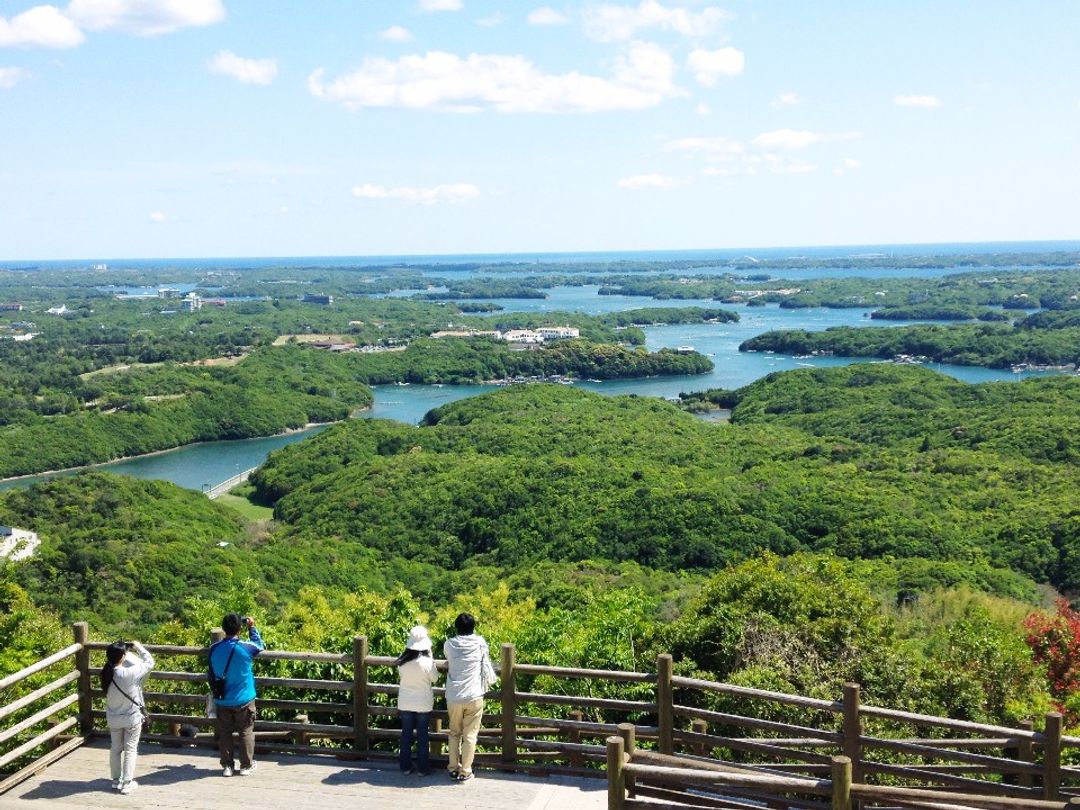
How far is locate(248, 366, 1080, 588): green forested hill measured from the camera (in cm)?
4166

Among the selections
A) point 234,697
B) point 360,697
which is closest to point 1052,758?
point 360,697

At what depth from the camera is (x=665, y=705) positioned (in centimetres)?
755

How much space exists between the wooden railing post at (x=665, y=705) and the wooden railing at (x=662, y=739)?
1 centimetres

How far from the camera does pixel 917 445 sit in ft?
211

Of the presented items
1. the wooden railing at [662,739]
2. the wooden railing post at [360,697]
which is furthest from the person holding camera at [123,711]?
the wooden railing post at [360,697]

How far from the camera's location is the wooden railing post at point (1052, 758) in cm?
648

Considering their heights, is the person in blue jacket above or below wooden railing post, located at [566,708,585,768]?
above

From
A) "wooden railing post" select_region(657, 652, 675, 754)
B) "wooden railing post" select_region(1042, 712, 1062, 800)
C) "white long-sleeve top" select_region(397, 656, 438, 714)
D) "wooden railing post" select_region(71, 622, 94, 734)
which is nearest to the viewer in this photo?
"wooden railing post" select_region(1042, 712, 1062, 800)

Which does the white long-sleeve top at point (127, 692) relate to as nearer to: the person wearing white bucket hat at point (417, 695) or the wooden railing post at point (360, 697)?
the wooden railing post at point (360, 697)

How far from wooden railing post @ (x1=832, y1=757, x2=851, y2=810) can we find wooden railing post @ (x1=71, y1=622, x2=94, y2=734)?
6320 millimetres

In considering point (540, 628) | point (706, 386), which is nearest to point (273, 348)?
point (706, 386)

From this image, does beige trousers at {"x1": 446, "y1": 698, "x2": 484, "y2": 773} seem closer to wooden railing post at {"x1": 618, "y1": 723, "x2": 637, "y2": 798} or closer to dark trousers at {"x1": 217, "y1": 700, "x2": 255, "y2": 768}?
dark trousers at {"x1": 217, "y1": 700, "x2": 255, "y2": 768}

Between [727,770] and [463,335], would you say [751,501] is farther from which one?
[463,335]

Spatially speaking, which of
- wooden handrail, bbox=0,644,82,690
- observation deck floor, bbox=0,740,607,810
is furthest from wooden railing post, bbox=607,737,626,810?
wooden handrail, bbox=0,644,82,690
